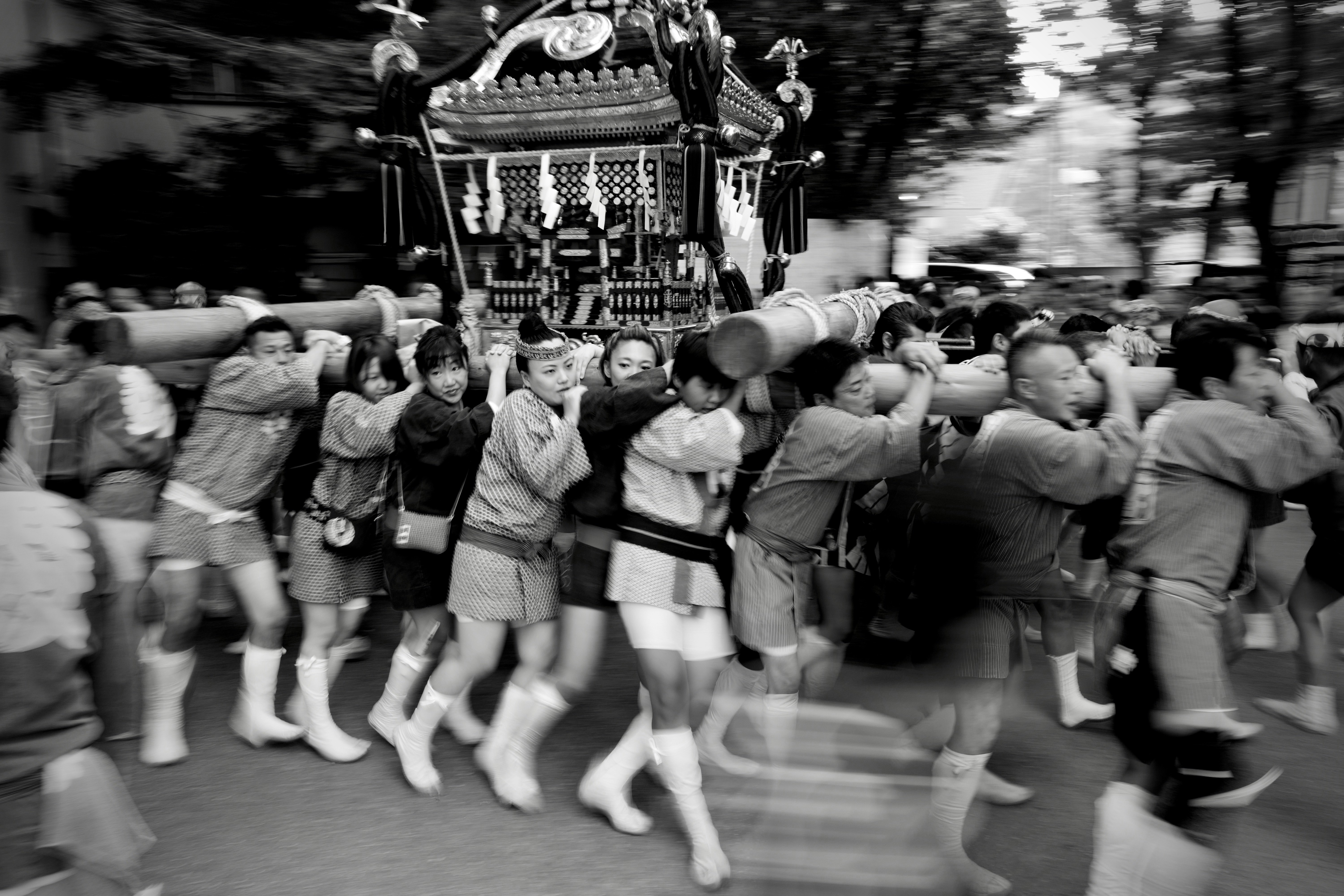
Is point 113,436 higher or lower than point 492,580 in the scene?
higher

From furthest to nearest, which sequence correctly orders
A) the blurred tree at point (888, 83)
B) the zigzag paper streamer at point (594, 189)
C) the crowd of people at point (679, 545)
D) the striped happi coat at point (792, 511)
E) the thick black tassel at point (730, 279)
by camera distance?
1. the blurred tree at point (888, 83)
2. the zigzag paper streamer at point (594, 189)
3. the thick black tassel at point (730, 279)
4. the striped happi coat at point (792, 511)
5. the crowd of people at point (679, 545)

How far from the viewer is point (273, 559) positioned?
3.64m

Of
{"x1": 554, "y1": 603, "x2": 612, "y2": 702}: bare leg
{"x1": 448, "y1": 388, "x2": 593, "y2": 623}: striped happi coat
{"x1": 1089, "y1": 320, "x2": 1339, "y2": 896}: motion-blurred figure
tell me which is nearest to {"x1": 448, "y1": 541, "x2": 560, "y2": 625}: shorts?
{"x1": 448, "y1": 388, "x2": 593, "y2": 623}: striped happi coat

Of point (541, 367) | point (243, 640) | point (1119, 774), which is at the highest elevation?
point (541, 367)

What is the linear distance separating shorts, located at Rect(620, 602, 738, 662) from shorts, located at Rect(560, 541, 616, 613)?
0.16 m

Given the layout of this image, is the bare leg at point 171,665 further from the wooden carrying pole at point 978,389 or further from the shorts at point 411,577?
the wooden carrying pole at point 978,389

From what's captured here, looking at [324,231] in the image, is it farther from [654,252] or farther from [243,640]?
[243,640]

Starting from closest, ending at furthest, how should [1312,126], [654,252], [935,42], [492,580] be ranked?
[492,580] → [654,252] → [1312,126] → [935,42]

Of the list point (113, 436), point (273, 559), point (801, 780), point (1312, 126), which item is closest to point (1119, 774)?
point (801, 780)

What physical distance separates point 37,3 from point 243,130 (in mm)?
1997

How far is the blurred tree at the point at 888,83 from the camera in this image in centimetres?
955

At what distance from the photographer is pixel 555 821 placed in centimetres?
321

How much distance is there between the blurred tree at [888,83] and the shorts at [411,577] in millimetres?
7066

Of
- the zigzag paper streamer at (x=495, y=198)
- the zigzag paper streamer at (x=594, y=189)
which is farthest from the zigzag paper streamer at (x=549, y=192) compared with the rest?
the zigzag paper streamer at (x=495, y=198)
